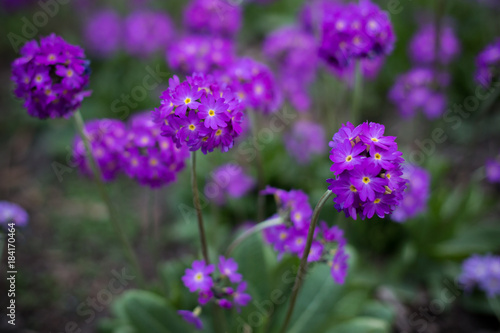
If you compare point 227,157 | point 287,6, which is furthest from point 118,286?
point 287,6

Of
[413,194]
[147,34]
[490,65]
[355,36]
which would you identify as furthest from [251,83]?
[147,34]

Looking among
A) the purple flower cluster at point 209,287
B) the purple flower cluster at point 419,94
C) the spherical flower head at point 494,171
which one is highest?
the purple flower cluster at point 419,94

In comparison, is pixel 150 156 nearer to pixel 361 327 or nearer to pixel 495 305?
pixel 361 327

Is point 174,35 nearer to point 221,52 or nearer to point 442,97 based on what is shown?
point 221,52

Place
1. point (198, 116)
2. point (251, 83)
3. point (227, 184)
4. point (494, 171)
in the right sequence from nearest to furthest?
point (198, 116) < point (251, 83) < point (494, 171) < point (227, 184)

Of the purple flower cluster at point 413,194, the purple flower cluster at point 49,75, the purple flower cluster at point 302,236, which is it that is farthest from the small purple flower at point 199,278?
the purple flower cluster at point 413,194

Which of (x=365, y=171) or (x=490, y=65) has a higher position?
(x=490, y=65)

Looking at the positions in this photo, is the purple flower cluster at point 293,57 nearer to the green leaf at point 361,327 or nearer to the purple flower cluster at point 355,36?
the purple flower cluster at point 355,36

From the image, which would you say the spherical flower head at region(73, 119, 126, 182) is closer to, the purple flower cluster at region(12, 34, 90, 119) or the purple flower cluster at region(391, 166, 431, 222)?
the purple flower cluster at region(12, 34, 90, 119)
